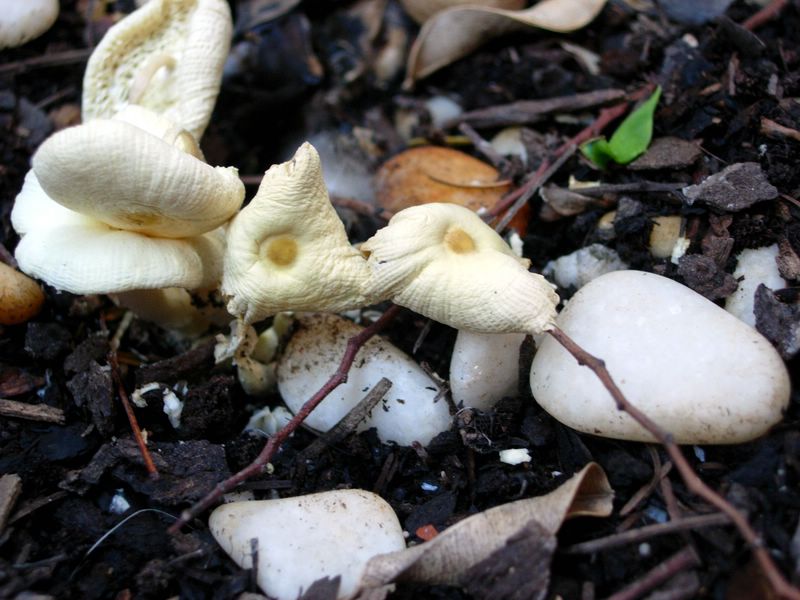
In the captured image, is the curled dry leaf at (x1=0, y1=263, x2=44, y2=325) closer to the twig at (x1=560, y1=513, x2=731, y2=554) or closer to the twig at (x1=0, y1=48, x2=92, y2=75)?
the twig at (x1=0, y1=48, x2=92, y2=75)

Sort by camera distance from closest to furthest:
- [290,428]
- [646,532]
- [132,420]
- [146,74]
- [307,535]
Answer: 1. [646,532]
2. [307,535]
3. [290,428]
4. [132,420]
5. [146,74]

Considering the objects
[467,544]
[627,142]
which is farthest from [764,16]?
[467,544]

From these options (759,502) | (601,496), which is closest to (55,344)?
(601,496)

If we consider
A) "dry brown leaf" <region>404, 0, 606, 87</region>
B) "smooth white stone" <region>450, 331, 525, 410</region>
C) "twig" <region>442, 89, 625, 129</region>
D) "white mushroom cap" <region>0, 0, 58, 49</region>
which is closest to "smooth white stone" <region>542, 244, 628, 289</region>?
"smooth white stone" <region>450, 331, 525, 410</region>

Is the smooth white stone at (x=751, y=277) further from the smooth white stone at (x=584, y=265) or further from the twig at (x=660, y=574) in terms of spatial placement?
the twig at (x=660, y=574)

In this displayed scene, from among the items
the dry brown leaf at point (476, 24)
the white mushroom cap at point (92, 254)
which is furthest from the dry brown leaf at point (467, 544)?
the dry brown leaf at point (476, 24)

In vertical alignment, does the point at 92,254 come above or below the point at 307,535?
above

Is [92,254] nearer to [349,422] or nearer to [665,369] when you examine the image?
[349,422]

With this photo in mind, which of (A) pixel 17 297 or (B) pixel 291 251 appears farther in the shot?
(A) pixel 17 297
